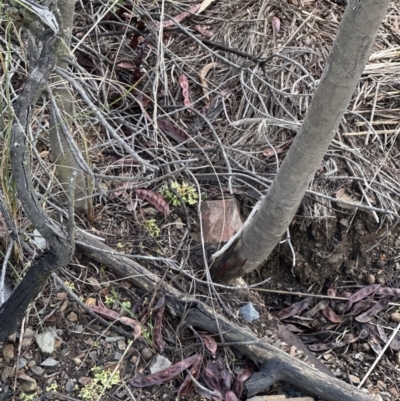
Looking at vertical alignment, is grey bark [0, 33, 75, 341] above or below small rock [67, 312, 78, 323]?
above

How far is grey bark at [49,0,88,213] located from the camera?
1.98 meters

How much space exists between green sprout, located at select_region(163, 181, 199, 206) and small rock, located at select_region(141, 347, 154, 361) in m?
0.71

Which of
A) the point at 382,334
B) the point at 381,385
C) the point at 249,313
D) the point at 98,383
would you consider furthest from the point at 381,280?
the point at 98,383

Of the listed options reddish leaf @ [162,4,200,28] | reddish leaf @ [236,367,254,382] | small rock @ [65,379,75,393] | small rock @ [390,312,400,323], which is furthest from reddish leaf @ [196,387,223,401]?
reddish leaf @ [162,4,200,28]

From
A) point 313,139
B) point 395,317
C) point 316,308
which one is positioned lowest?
point 316,308

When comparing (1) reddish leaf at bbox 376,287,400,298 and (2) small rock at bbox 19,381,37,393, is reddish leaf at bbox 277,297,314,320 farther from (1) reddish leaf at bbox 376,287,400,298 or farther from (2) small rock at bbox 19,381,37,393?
(2) small rock at bbox 19,381,37,393

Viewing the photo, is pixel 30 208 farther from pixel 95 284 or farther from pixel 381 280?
pixel 381 280

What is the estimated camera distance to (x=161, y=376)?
7.13 ft

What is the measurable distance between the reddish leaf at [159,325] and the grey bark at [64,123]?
504 millimetres

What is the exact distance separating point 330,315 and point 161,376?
974 millimetres

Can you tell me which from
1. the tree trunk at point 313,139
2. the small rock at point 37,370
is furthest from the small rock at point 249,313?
the small rock at point 37,370

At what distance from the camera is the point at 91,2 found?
3.08 m

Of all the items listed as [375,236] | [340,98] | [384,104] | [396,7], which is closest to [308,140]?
[340,98]

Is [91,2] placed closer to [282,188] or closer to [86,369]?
[282,188]
